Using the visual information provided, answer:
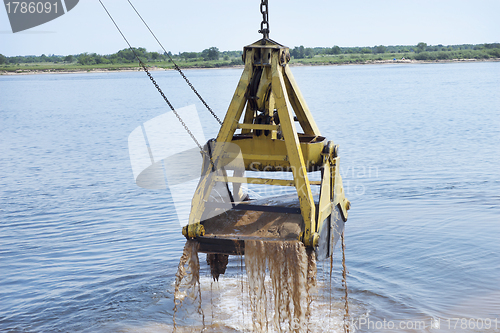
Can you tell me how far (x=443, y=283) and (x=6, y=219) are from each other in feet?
33.4

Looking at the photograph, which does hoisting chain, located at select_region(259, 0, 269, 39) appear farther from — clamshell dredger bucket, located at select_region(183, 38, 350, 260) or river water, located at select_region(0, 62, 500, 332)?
river water, located at select_region(0, 62, 500, 332)

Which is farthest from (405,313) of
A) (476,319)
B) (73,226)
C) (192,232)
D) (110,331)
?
(73,226)

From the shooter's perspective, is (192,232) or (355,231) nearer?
(192,232)

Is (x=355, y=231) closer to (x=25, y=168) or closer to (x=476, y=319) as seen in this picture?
(x=476, y=319)

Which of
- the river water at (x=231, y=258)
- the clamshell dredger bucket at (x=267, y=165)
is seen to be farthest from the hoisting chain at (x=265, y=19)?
the river water at (x=231, y=258)

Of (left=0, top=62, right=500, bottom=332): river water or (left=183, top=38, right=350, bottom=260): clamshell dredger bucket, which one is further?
(left=0, top=62, right=500, bottom=332): river water

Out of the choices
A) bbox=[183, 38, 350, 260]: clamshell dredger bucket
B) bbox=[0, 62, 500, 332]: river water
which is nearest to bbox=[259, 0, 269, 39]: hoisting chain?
bbox=[183, 38, 350, 260]: clamshell dredger bucket

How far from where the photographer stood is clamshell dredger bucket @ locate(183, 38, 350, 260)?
18.2 feet

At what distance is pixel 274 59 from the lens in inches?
225

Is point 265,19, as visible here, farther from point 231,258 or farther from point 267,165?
point 231,258

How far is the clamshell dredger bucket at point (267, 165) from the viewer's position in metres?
5.54

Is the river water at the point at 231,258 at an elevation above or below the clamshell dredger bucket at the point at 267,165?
below

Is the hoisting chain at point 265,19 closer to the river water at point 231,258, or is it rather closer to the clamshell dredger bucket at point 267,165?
the clamshell dredger bucket at point 267,165

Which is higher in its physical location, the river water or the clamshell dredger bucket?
the clamshell dredger bucket
